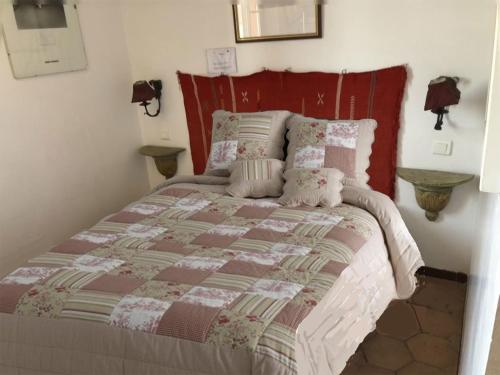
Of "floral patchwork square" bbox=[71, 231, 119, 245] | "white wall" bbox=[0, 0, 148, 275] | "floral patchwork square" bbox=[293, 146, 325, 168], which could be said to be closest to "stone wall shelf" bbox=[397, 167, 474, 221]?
"floral patchwork square" bbox=[293, 146, 325, 168]

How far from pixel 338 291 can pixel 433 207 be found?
43.6 inches

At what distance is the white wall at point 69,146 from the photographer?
278 centimetres

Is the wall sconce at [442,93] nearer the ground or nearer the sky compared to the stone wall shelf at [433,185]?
nearer the sky

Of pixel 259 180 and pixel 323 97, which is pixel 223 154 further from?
pixel 323 97

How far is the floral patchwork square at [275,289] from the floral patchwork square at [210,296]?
8 centimetres

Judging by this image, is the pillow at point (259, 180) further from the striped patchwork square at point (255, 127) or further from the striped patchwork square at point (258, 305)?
the striped patchwork square at point (258, 305)

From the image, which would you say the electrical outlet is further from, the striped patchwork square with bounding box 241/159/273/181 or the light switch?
the light switch

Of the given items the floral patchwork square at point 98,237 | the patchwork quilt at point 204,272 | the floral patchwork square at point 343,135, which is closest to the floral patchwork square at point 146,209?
the patchwork quilt at point 204,272

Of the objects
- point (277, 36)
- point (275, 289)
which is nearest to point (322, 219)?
point (275, 289)

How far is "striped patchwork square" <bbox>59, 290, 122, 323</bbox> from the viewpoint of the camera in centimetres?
166

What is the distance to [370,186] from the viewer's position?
2873 millimetres

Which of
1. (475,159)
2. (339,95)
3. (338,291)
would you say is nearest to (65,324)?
(338,291)

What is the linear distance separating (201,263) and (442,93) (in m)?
1.46

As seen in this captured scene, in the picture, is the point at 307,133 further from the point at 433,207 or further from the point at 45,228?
the point at 45,228
